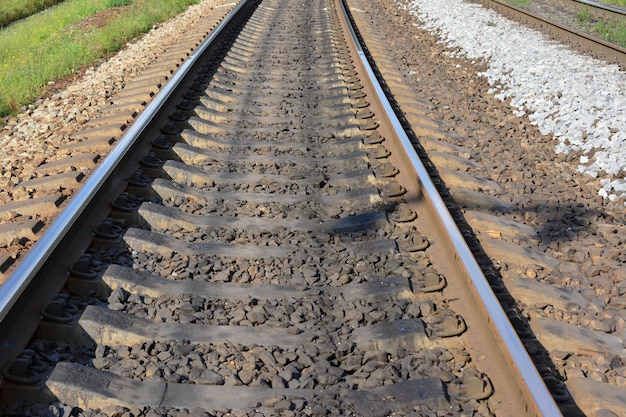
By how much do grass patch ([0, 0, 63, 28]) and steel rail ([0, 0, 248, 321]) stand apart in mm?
17121

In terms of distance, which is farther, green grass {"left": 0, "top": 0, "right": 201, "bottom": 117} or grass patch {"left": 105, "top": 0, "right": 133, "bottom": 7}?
grass patch {"left": 105, "top": 0, "right": 133, "bottom": 7}

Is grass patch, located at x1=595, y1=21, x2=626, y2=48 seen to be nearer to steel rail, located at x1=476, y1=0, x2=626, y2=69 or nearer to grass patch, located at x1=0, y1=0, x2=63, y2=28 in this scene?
steel rail, located at x1=476, y1=0, x2=626, y2=69

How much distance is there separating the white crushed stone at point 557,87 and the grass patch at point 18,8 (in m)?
13.8

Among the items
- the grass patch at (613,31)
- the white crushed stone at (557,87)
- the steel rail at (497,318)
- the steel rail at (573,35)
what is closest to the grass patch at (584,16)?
the grass patch at (613,31)

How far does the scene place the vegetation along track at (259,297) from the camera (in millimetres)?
2562

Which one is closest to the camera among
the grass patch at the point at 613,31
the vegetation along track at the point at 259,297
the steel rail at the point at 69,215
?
the vegetation along track at the point at 259,297

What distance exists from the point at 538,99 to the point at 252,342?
4838 mm

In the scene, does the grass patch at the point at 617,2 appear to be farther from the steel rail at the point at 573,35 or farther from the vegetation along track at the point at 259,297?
the vegetation along track at the point at 259,297

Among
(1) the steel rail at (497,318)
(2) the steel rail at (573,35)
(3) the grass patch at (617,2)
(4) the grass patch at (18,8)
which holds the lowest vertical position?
(4) the grass patch at (18,8)

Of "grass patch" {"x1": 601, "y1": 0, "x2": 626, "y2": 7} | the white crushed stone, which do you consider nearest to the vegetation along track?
the white crushed stone

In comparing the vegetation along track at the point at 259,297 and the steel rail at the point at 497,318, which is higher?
the steel rail at the point at 497,318

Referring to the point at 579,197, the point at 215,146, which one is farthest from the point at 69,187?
the point at 579,197

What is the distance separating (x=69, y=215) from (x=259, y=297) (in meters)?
1.03

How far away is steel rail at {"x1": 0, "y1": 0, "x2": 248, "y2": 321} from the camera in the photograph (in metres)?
2.80
